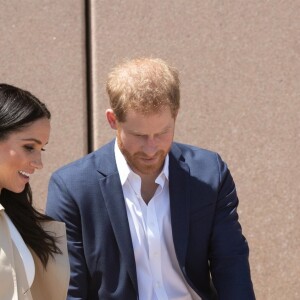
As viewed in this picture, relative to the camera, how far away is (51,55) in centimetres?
439

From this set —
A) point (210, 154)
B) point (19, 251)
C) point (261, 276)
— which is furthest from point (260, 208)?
point (19, 251)

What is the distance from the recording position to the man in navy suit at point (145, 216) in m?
3.39

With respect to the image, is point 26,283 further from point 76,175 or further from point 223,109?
point 223,109

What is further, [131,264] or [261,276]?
[261,276]

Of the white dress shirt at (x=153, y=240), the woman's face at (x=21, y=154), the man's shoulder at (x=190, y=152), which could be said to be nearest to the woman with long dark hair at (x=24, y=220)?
the woman's face at (x=21, y=154)

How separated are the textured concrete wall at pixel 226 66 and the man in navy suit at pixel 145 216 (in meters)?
0.90

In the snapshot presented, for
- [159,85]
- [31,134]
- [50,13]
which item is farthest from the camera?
[50,13]

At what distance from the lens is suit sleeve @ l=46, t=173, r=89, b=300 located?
3.40 metres

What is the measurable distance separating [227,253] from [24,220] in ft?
2.56

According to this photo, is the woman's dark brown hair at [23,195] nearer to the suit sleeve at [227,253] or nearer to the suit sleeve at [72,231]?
the suit sleeve at [72,231]

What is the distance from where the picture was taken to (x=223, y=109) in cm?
441

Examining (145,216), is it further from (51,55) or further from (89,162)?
(51,55)

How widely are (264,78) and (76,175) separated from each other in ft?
4.25

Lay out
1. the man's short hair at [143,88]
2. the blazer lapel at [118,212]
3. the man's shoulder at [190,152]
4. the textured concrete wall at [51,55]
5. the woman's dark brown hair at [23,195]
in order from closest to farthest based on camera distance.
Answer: the woman's dark brown hair at [23,195]
the man's short hair at [143,88]
the blazer lapel at [118,212]
the man's shoulder at [190,152]
the textured concrete wall at [51,55]
